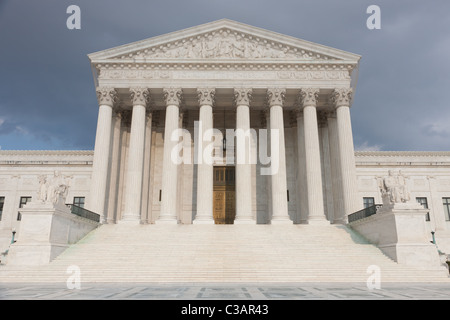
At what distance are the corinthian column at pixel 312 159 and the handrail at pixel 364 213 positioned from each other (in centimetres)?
232

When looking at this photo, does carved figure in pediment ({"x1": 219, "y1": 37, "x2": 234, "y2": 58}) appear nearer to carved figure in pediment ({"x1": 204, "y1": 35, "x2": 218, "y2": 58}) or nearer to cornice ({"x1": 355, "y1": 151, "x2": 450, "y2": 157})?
carved figure in pediment ({"x1": 204, "y1": 35, "x2": 218, "y2": 58})

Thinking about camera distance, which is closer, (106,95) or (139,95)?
(106,95)

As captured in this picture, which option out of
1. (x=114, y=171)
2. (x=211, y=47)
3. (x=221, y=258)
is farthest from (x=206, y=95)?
(x=221, y=258)

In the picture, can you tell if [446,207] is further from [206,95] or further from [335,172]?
[206,95]

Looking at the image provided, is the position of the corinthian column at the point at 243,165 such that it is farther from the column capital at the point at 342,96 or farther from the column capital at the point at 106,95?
the column capital at the point at 106,95

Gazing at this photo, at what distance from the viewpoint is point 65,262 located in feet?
65.2

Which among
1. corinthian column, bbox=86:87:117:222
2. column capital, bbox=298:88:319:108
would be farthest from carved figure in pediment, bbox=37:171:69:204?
column capital, bbox=298:88:319:108

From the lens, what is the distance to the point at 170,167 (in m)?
31.1

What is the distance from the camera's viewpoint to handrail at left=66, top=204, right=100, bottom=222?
24.4 m

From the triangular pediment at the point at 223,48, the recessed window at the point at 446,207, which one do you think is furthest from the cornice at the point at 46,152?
the recessed window at the point at 446,207

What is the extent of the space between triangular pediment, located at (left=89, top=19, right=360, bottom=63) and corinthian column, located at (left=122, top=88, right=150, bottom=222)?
12.8 ft

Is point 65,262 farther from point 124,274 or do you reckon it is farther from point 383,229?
point 383,229

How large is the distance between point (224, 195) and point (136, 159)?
10.9 metres

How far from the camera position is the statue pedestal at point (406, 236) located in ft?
65.3
